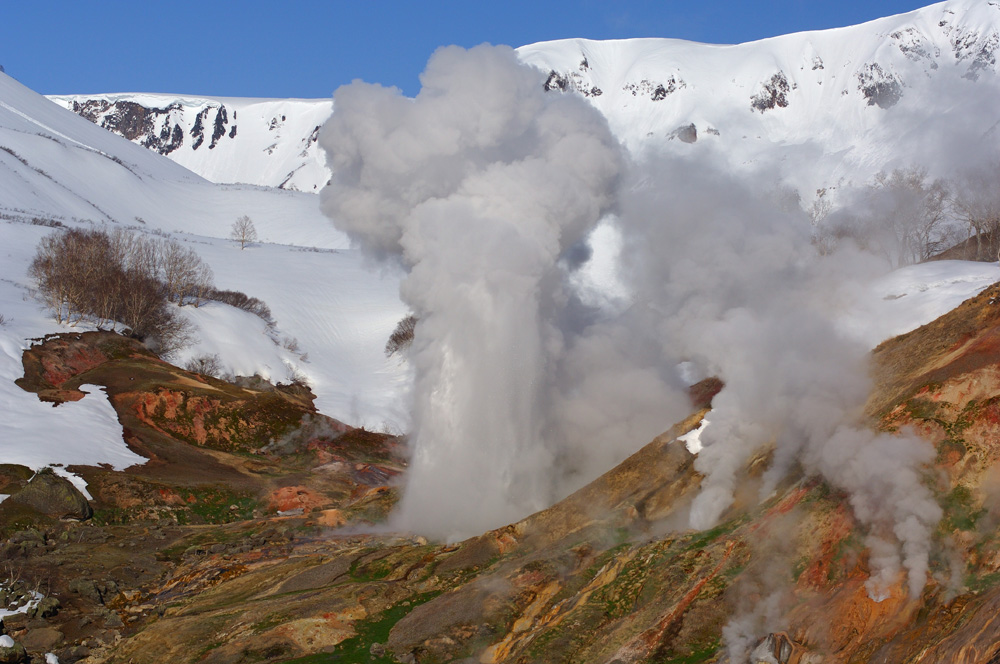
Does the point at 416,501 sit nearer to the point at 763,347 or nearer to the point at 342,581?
the point at 342,581

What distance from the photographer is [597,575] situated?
20.8 metres

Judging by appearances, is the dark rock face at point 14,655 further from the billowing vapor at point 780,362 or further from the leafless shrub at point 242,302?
the leafless shrub at point 242,302

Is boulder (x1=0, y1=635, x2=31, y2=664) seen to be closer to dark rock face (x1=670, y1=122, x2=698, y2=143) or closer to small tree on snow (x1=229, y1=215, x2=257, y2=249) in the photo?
small tree on snow (x1=229, y1=215, x2=257, y2=249)

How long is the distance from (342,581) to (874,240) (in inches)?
1331

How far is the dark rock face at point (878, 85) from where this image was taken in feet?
562

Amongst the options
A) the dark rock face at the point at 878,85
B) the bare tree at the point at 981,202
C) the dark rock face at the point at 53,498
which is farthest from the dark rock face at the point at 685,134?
the dark rock face at the point at 53,498

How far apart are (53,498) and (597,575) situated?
2580cm

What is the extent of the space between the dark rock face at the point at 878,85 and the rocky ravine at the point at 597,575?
15934 cm

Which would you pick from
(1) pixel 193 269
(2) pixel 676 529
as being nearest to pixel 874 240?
(2) pixel 676 529

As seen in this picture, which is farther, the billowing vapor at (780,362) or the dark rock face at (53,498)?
the dark rock face at (53,498)

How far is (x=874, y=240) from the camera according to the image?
4709cm

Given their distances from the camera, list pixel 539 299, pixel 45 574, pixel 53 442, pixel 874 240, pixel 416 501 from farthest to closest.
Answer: pixel 874 240, pixel 53 442, pixel 539 299, pixel 416 501, pixel 45 574

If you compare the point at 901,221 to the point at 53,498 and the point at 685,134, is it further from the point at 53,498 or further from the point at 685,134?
the point at 685,134

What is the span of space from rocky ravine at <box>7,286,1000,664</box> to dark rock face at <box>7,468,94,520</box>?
33.0 inches
